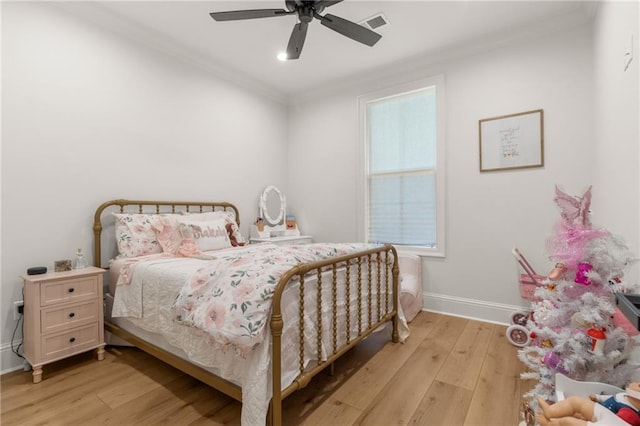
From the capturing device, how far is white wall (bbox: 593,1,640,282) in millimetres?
1409

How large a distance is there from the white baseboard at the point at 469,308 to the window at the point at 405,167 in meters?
0.48

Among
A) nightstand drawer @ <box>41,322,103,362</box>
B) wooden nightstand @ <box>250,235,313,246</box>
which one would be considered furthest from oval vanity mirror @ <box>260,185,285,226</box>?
nightstand drawer @ <box>41,322,103,362</box>

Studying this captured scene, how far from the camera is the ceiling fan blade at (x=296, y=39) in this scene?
212 cm

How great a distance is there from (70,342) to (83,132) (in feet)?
5.29

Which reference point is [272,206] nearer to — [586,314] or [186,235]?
[186,235]

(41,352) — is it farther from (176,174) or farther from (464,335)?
(464,335)

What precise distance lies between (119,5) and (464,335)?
3.99m

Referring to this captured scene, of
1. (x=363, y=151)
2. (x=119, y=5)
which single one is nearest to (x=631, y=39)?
(x=363, y=151)

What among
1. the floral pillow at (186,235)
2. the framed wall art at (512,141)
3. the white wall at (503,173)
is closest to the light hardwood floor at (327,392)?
the white wall at (503,173)

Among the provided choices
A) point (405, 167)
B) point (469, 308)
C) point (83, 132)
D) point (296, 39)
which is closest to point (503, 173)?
point (405, 167)

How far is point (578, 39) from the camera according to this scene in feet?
8.38

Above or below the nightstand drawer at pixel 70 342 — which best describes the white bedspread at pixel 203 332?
above

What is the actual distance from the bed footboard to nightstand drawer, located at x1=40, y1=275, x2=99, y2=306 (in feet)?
5.41

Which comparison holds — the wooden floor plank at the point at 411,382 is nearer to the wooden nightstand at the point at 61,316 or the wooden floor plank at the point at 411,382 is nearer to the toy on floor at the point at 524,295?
the toy on floor at the point at 524,295
